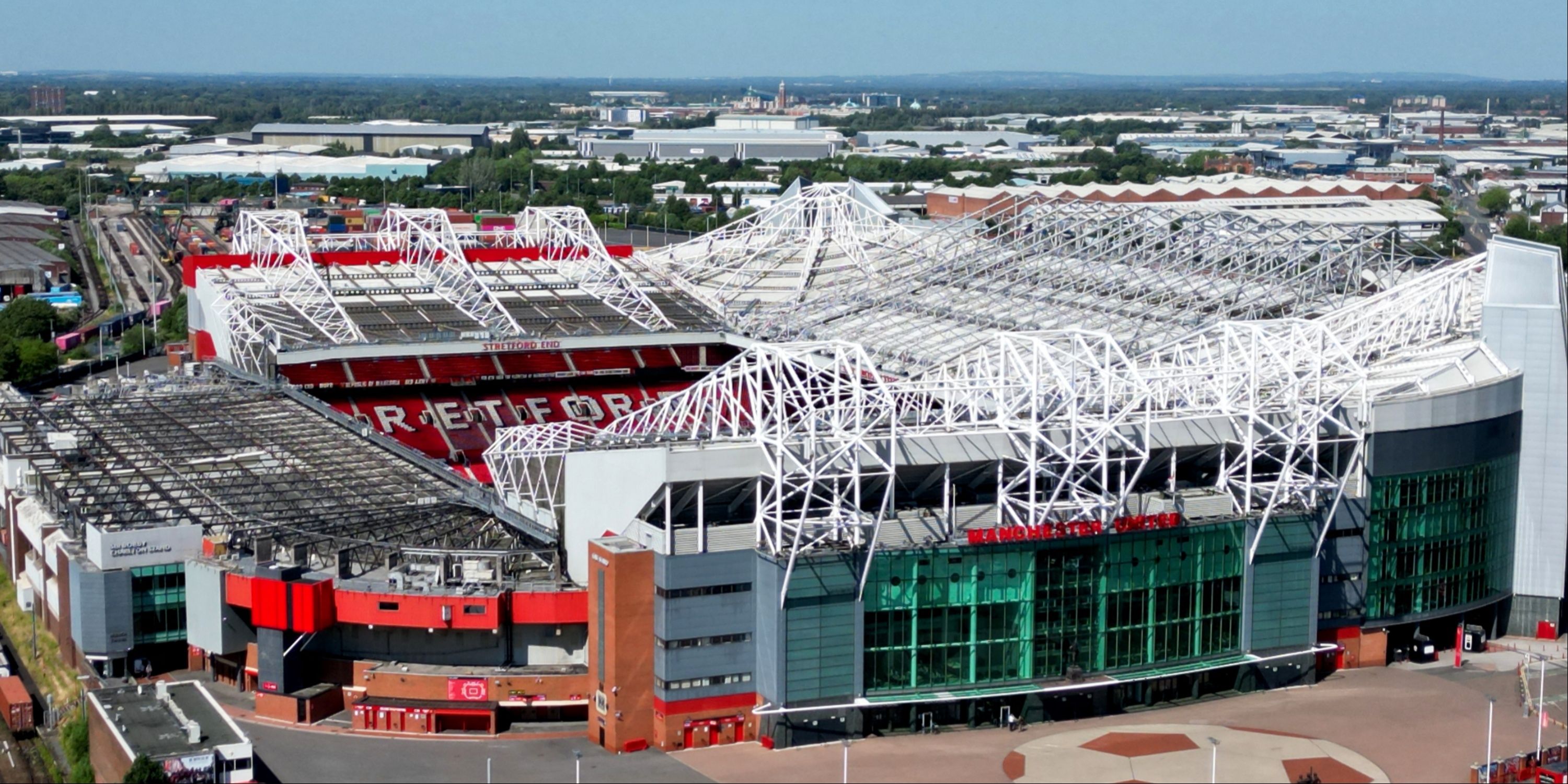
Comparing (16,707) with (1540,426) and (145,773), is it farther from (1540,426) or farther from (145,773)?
(1540,426)

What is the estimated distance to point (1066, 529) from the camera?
52.5 meters

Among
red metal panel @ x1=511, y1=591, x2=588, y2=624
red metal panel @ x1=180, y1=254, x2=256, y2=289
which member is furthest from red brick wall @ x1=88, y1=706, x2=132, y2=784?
red metal panel @ x1=180, y1=254, x2=256, y2=289

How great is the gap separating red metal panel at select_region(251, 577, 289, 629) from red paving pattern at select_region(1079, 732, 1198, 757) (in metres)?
20.1

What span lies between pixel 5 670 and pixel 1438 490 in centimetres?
4079

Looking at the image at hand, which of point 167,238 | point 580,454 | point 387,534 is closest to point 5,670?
point 387,534

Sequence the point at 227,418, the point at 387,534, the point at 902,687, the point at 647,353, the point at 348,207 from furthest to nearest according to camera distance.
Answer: the point at 348,207, the point at 647,353, the point at 227,418, the point at 387,534, the point at 902,687

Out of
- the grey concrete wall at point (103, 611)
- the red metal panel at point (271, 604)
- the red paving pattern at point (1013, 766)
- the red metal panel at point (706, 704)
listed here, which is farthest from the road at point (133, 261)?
the red paving pattern at point (1013, 766)

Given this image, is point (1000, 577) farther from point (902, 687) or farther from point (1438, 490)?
point (1438, 490)

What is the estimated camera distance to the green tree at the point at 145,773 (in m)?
43.6

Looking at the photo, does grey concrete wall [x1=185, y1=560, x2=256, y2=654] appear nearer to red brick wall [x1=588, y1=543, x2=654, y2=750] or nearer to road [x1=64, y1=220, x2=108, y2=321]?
red brick wall [x1=588, y1=543, x2=654, y2=750]

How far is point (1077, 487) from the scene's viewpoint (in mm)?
52969

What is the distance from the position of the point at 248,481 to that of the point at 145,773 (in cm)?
2091

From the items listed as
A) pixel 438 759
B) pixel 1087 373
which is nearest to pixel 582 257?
pixel 1087 373

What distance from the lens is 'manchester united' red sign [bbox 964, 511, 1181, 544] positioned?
5188 centimetres
